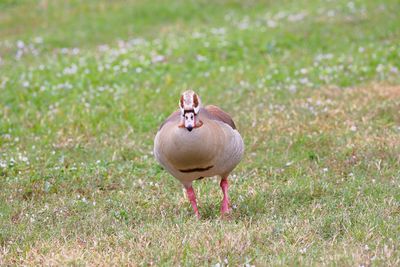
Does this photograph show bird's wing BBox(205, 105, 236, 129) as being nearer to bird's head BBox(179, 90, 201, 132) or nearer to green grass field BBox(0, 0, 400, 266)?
bird's head BBox(179, 90, 201, 132)

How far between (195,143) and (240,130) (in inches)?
144

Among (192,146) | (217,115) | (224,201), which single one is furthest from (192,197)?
(192,146)

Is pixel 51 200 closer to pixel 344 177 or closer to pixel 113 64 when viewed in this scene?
pixel 344 177

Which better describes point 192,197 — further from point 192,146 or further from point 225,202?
point 192,146

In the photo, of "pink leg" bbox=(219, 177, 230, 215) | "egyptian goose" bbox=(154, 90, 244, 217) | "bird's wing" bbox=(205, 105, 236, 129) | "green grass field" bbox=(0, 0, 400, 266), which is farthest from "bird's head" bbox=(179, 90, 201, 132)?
"pink leg" bbox=(219, 177, 230, 215)

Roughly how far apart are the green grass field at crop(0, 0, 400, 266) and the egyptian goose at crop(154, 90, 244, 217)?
48 cm

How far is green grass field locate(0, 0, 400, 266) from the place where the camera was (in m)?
5.78

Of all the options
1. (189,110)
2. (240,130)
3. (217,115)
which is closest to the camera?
(189,110)

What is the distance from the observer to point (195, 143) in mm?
5945

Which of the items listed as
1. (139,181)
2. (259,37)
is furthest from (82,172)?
(259,37)

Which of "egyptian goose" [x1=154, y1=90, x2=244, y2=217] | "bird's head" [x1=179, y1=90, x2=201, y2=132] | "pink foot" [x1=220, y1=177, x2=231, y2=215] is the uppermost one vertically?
"bird's head" [x1=179, y1=90, x2=201, y2=132]

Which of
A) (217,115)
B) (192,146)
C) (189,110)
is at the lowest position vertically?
(192,146)

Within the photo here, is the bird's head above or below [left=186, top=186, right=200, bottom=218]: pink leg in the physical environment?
above

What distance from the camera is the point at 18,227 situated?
21.5 ft
